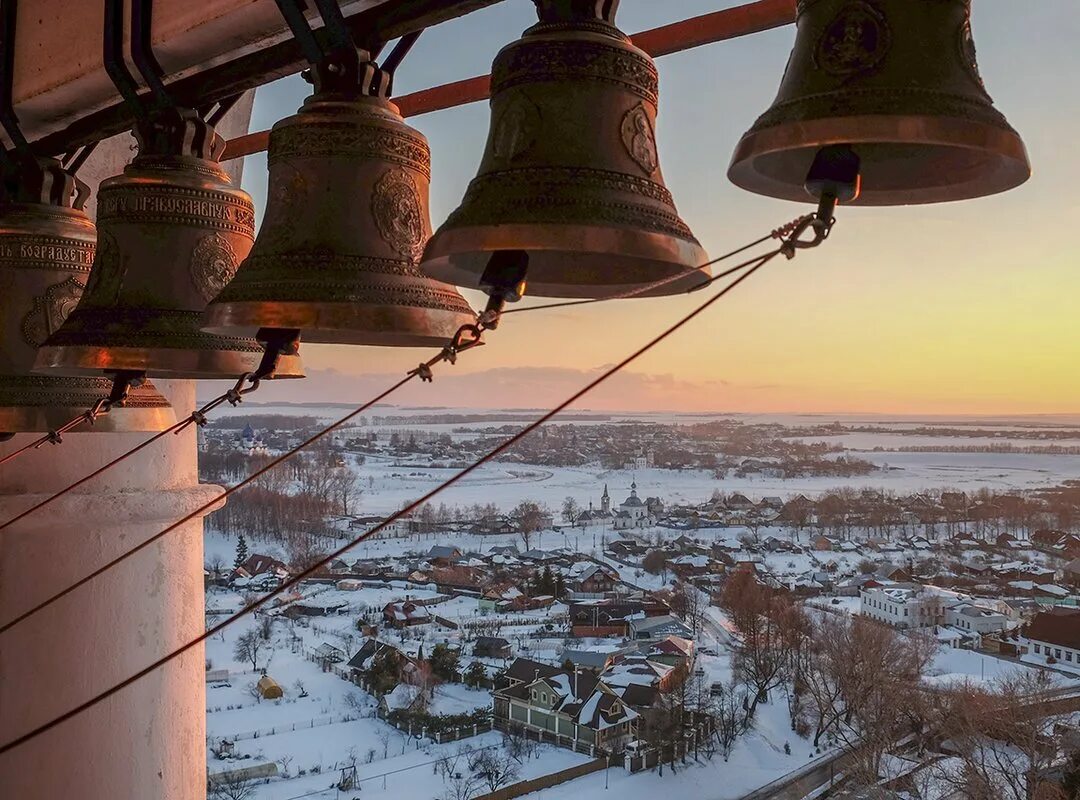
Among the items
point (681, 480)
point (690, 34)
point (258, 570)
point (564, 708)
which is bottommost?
point (564, 708)

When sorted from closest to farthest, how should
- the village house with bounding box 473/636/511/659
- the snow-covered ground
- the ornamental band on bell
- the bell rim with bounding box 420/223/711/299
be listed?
1. the bell rim with bounding box 420/223/711/299
2. the ornamental band on bell
3. the snow-covered ground
4. the village house with bounding box 473/636/511/659

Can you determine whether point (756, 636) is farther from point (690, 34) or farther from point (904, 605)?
point (690, 34)

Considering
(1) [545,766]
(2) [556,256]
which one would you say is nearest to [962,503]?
(1) [545,766]

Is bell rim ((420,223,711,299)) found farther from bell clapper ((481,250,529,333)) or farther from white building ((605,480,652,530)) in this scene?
white building ((605,480,652,530))

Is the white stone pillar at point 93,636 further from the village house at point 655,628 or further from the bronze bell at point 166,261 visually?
the village house at point 655,628

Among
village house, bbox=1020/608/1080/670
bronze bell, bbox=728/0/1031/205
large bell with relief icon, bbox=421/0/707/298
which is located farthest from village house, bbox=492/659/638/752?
bronze bell, bbox=728/0/1031/205

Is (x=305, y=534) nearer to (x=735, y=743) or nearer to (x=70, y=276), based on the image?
(x=735, y=743)

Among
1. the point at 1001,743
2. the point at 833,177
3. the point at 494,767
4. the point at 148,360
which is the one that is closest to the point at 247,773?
the point at 494,767
